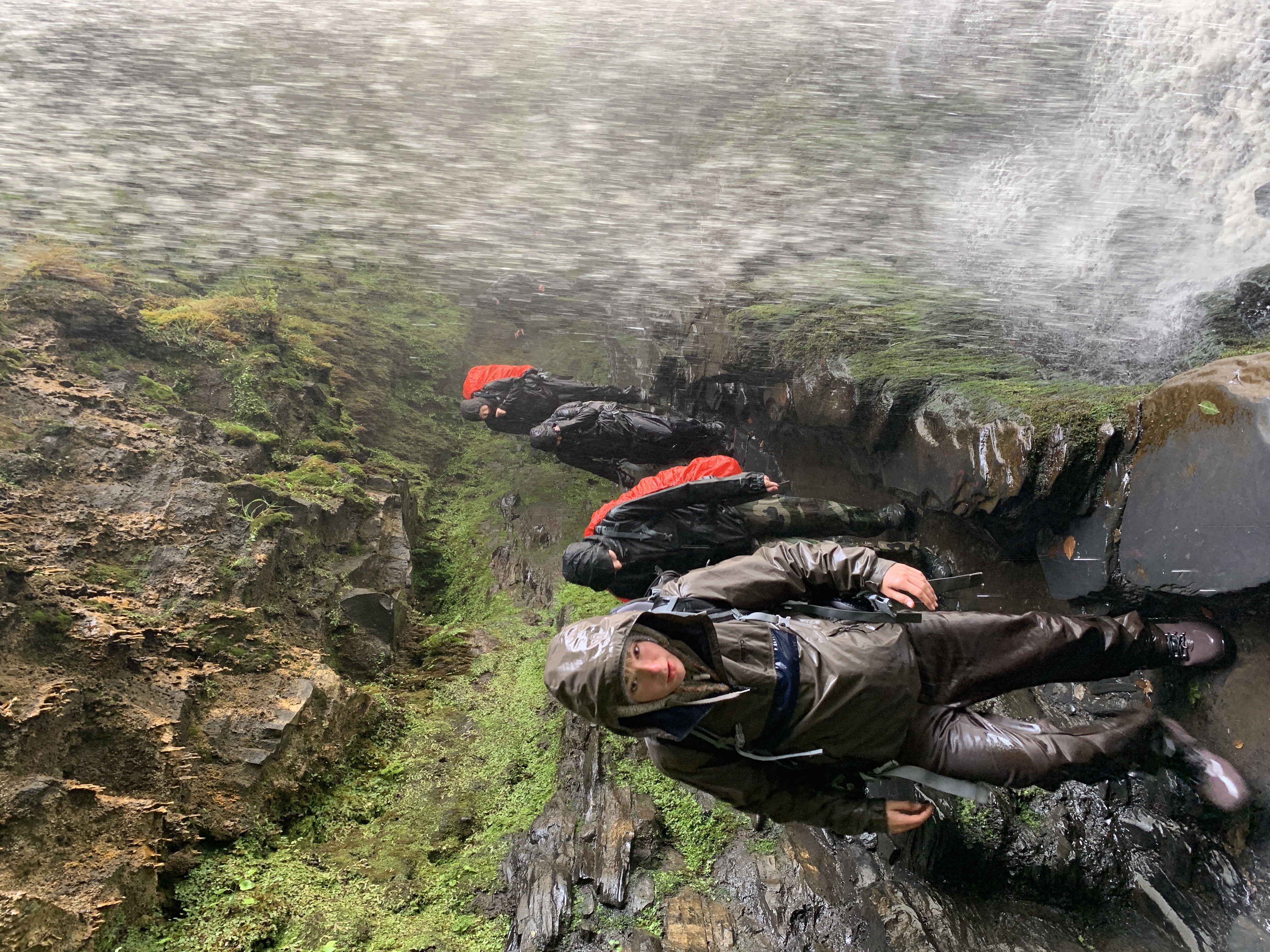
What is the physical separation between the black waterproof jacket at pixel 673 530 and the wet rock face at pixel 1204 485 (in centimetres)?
249

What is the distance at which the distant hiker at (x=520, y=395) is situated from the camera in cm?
806

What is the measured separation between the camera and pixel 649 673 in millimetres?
2545

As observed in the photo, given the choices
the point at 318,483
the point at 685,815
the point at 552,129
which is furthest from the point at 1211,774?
the point at 552,129

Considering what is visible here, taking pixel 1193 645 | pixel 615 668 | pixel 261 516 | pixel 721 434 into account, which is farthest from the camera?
pixel 721 434

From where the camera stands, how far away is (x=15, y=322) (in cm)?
659

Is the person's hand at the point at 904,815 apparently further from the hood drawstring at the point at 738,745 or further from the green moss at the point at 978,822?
the green moss at the point at 978,822

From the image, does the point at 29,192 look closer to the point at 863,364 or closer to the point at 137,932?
the point at 137,932

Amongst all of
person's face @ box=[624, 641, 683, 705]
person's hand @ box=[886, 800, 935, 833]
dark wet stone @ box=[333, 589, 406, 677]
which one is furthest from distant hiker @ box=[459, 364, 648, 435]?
person's hand @ box=[886, 800, 935, 833]

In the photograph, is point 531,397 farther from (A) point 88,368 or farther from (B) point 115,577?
(A) point 88,368

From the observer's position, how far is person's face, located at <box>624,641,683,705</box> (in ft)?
8.35

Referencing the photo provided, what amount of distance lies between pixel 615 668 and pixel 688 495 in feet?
9.08

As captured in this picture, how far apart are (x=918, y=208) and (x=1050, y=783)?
5615mm

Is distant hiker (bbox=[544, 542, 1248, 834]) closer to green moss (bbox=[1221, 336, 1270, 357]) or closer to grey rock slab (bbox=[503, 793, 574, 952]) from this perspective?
grey rock slab (bbox=[503, 793, 574, 952])

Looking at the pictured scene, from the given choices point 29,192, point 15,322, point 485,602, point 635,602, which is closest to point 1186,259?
point 635,602
